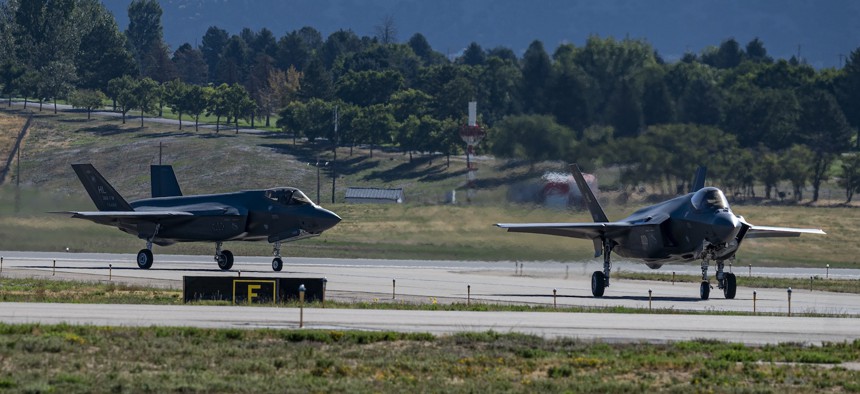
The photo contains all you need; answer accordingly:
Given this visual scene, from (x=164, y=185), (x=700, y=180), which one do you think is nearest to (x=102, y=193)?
(x=164, y=185)

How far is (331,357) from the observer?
23359mm

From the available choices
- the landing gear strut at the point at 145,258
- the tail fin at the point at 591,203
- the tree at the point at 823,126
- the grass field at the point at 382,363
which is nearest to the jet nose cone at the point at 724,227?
the tail fin at the point at 591,203

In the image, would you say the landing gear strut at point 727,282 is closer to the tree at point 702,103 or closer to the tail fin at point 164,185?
the tail fin at point 164,185

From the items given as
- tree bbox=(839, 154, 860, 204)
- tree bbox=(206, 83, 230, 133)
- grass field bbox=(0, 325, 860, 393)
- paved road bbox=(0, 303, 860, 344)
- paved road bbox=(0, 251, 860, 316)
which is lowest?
grass field bbox=(0, 325, 860, 393)

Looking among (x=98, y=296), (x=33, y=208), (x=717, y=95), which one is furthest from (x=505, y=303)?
(x=717, y=95)

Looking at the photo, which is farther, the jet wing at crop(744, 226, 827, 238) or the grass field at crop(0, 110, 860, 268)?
the grass field at crop(0, 110, 860, 268)

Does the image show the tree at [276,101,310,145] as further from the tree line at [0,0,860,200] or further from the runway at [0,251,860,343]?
the runway at [0,251,860,343]

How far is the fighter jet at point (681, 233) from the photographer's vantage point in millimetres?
38500

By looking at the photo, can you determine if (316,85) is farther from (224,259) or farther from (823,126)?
(224,259)

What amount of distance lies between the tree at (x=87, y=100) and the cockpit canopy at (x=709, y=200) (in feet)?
367

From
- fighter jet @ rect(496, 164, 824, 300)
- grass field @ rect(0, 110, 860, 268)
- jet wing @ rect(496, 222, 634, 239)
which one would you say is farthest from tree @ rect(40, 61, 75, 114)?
fighter jet @ rect(496, 164, 824, 300)

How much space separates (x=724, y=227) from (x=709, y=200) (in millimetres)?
1283

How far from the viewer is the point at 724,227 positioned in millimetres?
37781

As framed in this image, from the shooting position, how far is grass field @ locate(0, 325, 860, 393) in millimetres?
20609
